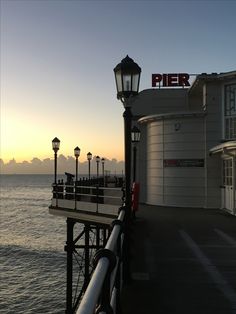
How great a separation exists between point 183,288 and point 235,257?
3181 mm

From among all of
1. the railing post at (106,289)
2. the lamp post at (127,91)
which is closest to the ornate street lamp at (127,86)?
the lamp post at (127,91)

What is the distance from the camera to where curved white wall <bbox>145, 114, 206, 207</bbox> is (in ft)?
77.4

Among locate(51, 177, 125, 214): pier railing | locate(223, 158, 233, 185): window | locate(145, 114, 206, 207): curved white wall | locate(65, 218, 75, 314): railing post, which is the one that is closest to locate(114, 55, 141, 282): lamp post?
locate(51, 177, 125, 214): pier railing

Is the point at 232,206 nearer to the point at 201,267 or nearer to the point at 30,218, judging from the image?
the point at 201,267

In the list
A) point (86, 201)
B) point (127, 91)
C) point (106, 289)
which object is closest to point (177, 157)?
point (86, 201)

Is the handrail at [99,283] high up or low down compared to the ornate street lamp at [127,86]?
down

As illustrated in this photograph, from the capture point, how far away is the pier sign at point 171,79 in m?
31.4

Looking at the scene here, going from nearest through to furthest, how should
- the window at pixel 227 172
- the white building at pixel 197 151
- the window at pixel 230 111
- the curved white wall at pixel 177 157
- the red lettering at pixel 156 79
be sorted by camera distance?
the window at pixel 227 172, the window at pixel 230 111, the white building at pixel 197 151, the curved white wall at pixel 177 157, the red lettering at pixel 156 79

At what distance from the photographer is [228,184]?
2153 centimetres

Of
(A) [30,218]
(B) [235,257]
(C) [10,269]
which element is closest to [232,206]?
(B) [235,257]

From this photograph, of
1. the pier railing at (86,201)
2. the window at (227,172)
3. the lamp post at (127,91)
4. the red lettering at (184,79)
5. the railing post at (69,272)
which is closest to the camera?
the lamp post at (127,91)

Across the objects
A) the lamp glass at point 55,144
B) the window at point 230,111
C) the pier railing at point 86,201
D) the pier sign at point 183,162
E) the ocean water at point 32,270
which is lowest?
the ocean water at point 32,270

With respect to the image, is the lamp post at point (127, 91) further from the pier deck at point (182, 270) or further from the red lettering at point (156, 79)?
the red lettering at point (156, 79)

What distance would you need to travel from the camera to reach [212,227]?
1498cm
